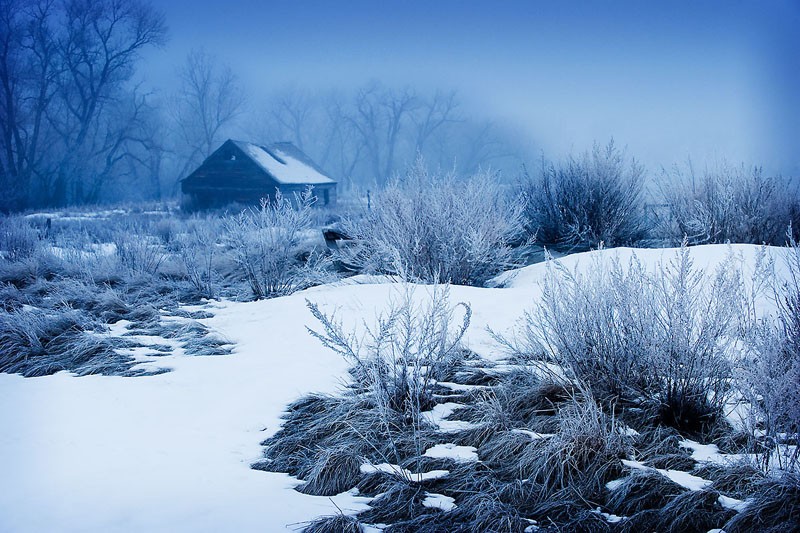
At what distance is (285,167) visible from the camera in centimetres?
2712

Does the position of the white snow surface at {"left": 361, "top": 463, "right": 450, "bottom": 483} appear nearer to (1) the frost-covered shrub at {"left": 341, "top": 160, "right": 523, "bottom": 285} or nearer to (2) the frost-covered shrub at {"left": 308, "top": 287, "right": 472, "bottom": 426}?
(2) the frost-covered shrub at {"left": 308, "top": 287, "right": 472, "bottom": 426}

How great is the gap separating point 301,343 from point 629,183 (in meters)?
8.04

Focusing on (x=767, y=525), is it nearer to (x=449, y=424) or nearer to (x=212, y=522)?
(x=449, y=424)

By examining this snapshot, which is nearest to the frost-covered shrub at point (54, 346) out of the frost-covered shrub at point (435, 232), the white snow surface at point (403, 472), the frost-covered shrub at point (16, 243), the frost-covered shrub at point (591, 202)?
the white snow surface at point (403, 472)

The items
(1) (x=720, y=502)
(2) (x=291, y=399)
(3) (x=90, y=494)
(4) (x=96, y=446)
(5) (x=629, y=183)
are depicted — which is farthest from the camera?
(5) (x=629, y=183)

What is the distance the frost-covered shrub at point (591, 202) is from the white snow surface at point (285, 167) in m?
16.1

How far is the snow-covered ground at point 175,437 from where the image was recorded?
2539mm

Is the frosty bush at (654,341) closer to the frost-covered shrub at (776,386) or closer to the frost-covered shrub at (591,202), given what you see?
the frost-covered shrub at (776,386)

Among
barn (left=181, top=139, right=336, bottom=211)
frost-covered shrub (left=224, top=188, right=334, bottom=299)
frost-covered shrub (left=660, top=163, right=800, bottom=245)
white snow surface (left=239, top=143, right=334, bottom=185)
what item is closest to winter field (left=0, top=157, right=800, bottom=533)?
frost-covered shrub (left=224, top=188, right=334, bottom=299)

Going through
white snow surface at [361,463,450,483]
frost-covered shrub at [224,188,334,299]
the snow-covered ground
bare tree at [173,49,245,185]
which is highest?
bare tree at [173,49,245,185]

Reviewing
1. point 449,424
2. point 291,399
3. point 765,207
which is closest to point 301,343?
point 291,399

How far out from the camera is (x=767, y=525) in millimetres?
2225

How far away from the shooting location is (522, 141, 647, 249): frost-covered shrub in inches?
→ 416

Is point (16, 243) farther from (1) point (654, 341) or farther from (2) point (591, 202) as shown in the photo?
(1) point (654, 341)
